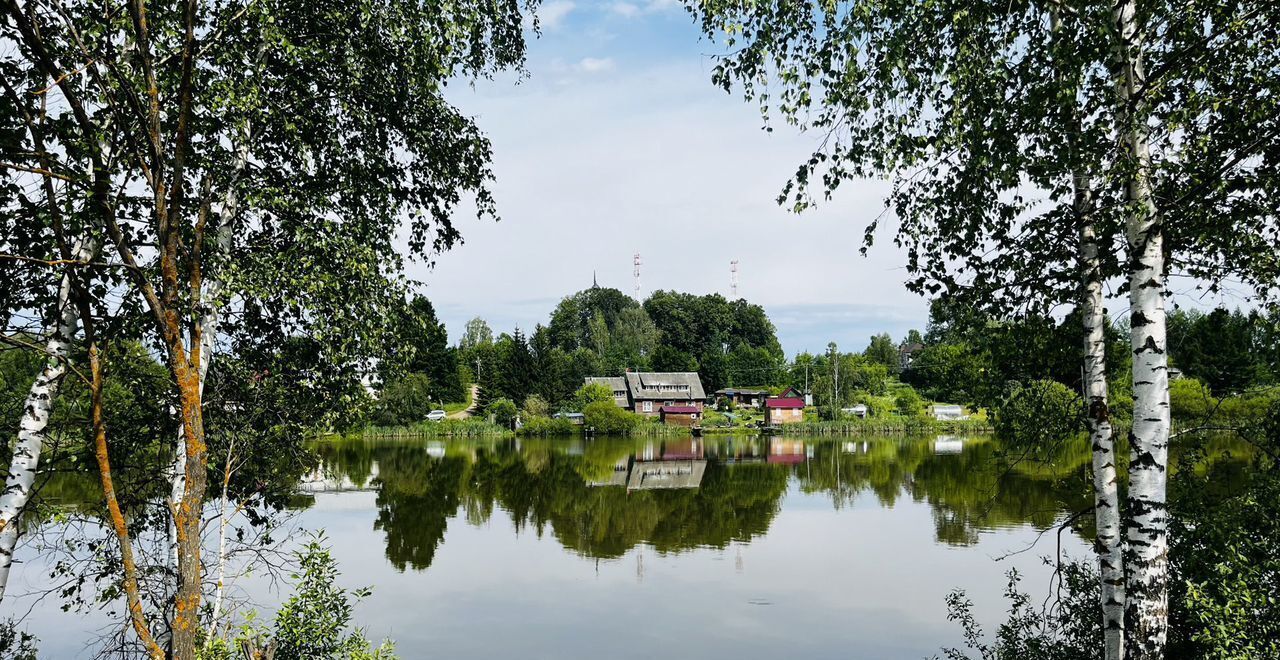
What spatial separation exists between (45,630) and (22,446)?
31.3ft

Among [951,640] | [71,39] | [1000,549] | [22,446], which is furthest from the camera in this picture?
[1000,549]

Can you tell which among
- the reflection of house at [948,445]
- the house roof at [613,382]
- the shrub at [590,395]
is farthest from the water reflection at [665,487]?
the house roof at [613,382]

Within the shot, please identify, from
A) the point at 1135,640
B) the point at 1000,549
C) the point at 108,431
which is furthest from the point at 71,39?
the point at 1000,549

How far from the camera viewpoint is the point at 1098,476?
21.4 feet

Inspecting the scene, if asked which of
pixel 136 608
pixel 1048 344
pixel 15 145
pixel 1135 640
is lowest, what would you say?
pixel 1135 640

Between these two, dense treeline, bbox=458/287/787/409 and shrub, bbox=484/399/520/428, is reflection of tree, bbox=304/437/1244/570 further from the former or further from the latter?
dense treeline, bbox=458/287/787/409

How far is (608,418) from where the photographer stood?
213 ft

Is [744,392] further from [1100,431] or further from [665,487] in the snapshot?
[1100,431]

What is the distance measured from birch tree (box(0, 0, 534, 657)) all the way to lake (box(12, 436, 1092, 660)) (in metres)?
2.80

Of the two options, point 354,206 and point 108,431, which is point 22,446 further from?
point 354,206

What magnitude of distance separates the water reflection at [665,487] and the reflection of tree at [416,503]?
5 centimetres

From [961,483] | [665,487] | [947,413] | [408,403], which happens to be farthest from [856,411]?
[665,487]

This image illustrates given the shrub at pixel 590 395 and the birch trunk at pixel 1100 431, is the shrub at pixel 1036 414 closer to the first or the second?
the birch trunk at pixel 1100 431

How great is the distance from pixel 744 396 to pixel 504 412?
31838mm
